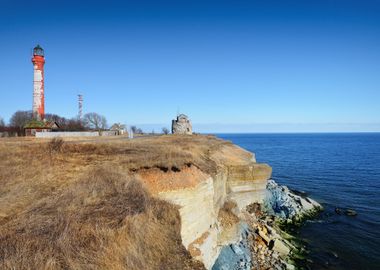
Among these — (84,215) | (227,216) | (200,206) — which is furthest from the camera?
(227,216)

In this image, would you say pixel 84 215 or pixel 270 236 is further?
pixel 270 236

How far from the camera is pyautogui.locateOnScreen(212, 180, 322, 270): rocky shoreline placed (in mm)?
17484

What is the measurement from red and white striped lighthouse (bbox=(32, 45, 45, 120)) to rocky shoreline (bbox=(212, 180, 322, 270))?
29.4m

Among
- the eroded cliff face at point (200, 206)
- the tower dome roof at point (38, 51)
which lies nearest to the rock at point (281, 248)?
the eroded cliff face at point (200, 206)

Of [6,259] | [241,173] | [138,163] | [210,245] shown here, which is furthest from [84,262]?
[241,173]

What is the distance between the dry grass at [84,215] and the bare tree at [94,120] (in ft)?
267

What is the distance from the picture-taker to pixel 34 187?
1223 centimetres

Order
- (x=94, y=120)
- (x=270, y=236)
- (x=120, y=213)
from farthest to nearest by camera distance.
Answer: (x=94, y=120) → (x=270, y=236) → (x=120, y=213)

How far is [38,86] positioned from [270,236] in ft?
111

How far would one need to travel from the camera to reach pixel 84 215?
31.1 ft

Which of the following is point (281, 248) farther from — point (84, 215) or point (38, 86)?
point (38, 86)

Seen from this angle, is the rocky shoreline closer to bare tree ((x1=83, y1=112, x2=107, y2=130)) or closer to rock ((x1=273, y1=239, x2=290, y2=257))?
rock ((x1=273, y1=239, x2=290, y2=257))

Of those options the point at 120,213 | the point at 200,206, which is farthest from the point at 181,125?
the point at 120,213

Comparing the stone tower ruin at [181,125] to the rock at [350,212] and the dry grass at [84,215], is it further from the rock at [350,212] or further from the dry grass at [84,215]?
the dry grass at [84,215]
